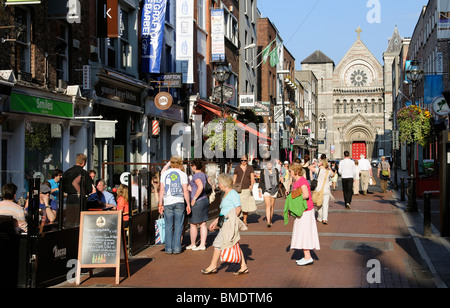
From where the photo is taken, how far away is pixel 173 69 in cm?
2517

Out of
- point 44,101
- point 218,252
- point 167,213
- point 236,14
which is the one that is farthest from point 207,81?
point 218,252

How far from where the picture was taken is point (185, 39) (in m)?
24.7

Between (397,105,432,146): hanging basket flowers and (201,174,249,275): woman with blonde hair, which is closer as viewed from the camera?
(201,174,249,275): woman with blonde hair

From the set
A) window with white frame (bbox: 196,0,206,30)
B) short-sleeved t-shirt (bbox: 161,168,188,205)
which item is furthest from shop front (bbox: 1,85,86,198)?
window with white frame (bbox: 196,0,206,30)

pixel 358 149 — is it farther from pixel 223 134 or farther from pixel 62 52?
pixel 62 52

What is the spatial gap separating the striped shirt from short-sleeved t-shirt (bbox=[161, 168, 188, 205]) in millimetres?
3212

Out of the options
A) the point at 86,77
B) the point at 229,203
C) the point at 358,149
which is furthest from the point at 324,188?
the point at 358,149

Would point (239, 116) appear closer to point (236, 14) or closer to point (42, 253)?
point (236, 14)

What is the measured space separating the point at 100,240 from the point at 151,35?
1392cm

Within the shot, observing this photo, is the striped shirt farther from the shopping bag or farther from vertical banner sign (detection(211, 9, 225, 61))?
vertical banner sign (detection(211, 9, 225, 61))

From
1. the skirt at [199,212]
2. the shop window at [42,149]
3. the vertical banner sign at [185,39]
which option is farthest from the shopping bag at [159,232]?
the vertical banner sign at [185,39]

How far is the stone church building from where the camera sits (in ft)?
295

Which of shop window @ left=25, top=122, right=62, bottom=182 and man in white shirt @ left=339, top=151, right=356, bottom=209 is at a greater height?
shop window @ left=25, top=122, right=62, bottom=182

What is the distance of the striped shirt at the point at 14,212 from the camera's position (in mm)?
8375
